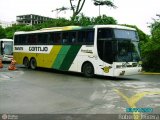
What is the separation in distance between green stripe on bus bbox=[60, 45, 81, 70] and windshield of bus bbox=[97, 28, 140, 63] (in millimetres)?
2223

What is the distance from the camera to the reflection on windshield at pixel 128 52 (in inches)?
850

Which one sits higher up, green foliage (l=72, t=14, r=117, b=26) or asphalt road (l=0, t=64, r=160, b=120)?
green foliage (l=72, t=14, r=117, b=26)

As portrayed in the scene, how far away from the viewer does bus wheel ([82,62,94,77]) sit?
75.0ft

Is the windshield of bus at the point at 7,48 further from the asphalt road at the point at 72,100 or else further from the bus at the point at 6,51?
the asphalt road at the point at 72,100

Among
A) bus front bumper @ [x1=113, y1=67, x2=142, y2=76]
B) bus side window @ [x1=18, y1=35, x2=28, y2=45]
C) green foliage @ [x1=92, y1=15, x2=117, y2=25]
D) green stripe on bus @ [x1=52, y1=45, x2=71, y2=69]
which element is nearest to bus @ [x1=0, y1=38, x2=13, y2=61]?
bus side window @ [x1=18, y1=35, x2=28, y2=45]

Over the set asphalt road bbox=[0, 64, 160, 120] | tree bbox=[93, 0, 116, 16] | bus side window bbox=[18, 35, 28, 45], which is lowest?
asphalt road bbox=[0, 64, 160, 120]

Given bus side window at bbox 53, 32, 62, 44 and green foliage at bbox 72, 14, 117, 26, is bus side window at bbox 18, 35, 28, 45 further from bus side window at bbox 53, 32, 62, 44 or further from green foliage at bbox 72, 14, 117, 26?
green foliage at bbox 72, 14, 117, 26

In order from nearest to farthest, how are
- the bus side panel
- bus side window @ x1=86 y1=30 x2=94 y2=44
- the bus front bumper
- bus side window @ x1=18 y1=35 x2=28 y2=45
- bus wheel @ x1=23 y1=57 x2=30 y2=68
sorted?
the bus front bumper → bus side window @ x1=86 y1=30 x2=94 y2=44 → the bus side panel → bus wheel @ x1=23 y1=57 x2=30 y2=68 → bus side window @ x1=18 y1=35 x2=28 y2=45

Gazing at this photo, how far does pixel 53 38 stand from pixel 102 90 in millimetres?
10912

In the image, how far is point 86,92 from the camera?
15.4 meters

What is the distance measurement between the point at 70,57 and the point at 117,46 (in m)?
4.18

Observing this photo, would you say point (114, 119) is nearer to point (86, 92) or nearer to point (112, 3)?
point (86, 92)

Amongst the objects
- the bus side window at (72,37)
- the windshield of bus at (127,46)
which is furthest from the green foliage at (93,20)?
the windshield of bus at (127,46)

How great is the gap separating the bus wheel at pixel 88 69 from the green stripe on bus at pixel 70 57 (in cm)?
114
